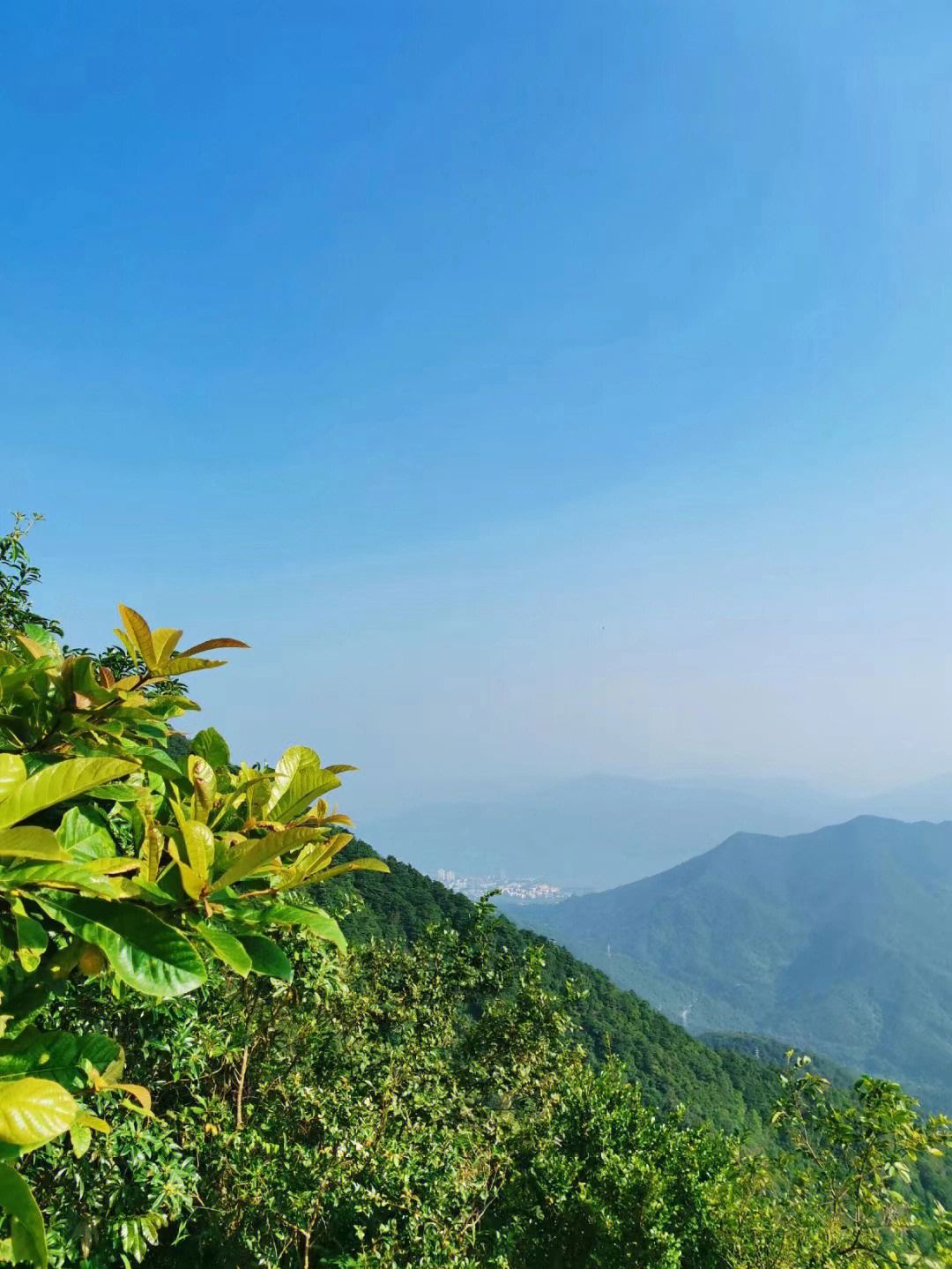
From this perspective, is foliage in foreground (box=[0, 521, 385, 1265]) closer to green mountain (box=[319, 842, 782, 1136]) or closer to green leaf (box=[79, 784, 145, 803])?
green leaf (box=[79, 784, 145, 803])

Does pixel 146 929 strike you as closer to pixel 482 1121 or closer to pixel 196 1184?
pixel 196 1184

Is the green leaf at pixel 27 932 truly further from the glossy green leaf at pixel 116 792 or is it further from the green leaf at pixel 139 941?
the glossy green leaf at pixel 116 792

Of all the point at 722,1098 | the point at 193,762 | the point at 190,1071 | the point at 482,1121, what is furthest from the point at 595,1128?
the point at 722,1098

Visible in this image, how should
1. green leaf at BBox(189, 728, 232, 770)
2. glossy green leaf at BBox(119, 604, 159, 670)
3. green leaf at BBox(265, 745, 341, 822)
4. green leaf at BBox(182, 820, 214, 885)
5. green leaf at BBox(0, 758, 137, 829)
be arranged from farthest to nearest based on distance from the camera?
green leaf at BBox(189, 728, 232, 770), green leaf at BBox(265, 745, 341, 822), glossy green leaf at BBox(119, 604, 159, 670), green leaf at BBox(182, 820, 214, 885), green leaf at BBox(0, 758, 137, 829)

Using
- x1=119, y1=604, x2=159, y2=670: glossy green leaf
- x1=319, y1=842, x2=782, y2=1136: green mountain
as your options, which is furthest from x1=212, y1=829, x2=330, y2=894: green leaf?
x1=319, y1=842, x2=782, y2=1136: green mountain

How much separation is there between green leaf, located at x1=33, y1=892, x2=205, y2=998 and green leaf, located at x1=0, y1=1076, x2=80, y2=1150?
0.15m

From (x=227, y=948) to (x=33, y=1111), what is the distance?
11.5 inches

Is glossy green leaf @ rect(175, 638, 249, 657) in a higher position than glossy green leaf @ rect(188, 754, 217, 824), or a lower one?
higher

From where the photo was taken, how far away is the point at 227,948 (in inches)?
42.8

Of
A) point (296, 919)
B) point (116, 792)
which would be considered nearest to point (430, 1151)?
point (296, 919)

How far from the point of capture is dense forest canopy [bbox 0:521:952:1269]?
1071mm

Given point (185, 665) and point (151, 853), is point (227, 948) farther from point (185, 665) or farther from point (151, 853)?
point (185, 665)

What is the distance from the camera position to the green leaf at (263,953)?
119 centimetres

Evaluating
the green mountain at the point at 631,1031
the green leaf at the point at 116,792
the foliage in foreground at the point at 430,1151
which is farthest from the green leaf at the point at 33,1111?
the green mountain at the point at 631,1031
